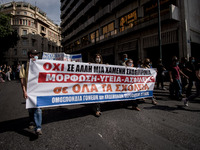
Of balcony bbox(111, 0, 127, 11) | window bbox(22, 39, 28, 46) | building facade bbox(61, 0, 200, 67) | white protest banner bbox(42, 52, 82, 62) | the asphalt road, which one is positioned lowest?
the asphalt road

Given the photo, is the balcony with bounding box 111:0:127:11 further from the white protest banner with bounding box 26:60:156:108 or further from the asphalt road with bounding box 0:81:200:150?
the asphalt road with bounding box 0:81:200:150

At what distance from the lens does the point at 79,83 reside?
3.25 meters

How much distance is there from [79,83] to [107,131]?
137cm

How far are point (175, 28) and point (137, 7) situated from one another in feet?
18.3

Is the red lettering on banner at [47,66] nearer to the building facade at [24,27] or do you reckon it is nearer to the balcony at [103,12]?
the balcony at [103,12]

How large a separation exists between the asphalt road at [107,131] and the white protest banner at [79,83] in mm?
557

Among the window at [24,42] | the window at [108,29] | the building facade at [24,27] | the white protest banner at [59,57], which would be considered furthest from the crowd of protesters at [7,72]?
the window at [24,42]

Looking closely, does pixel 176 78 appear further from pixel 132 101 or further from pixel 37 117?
pixel 37 117

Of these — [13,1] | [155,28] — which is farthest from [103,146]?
[13,1]

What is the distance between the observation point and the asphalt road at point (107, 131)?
2.14 m

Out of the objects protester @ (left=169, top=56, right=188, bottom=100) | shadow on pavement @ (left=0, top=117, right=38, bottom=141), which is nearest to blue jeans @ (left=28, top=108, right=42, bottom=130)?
shadow on pavement @ (left=0, top=117, right=38, bottom=141)

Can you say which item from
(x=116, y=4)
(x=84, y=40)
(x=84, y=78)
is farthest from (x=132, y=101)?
(x=84, y=40)

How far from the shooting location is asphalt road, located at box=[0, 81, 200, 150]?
2.14 m

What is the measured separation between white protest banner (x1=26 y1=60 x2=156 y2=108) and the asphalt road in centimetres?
56
